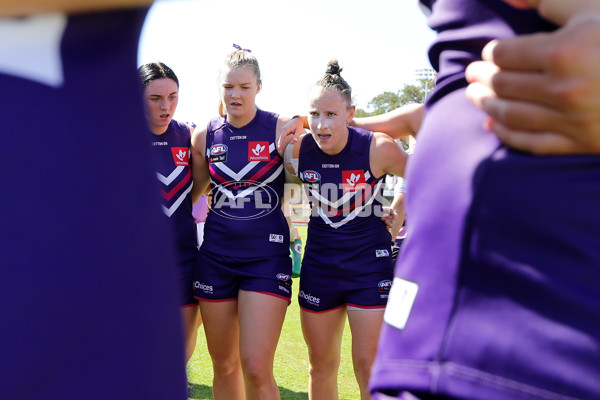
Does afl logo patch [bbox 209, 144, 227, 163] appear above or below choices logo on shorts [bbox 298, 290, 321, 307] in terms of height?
above

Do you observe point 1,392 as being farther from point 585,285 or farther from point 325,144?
point 325,144

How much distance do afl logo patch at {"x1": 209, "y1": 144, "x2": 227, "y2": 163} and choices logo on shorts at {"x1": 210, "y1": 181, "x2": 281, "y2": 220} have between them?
0.62 ft

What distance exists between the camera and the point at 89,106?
73cm

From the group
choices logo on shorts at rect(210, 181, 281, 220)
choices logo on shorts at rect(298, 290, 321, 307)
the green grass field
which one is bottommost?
the green grass field

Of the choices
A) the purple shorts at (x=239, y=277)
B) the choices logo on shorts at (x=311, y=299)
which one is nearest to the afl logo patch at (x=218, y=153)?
the purple shorts at (x=239, y=277)

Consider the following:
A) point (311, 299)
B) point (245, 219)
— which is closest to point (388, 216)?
point (311, 299)

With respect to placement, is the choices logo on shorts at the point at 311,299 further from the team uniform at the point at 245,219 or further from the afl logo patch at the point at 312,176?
the afl logo patch at the point at 312,176

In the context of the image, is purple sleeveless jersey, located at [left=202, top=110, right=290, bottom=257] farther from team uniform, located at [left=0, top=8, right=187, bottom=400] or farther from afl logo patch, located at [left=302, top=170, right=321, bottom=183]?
team uniform, located at [left=0, top=8, right=187, bottom=400]

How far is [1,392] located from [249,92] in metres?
4.00

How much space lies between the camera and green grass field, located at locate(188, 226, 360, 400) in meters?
5.05

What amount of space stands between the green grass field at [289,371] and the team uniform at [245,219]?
1219 millimetres

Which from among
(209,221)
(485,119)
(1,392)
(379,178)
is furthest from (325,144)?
(1,392)

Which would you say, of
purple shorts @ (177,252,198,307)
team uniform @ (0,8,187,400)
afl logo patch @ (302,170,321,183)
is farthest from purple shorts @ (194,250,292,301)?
team uniform @ (0,8,187,400)

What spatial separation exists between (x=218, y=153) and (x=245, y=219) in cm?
54
